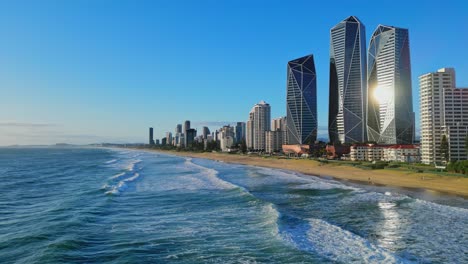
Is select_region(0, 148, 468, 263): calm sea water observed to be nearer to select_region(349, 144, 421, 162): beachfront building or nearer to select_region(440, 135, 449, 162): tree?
select_region(440, 135, 449, 162): tree

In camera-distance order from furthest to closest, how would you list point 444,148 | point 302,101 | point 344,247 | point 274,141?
point 274,141 < point 302,101 < point 444,148 < point 344,247

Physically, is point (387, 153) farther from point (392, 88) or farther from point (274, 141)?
point (274, 141)

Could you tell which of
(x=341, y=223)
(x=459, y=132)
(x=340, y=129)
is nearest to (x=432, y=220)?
(x=341, y=223)

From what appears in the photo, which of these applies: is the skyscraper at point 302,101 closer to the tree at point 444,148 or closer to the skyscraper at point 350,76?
the skyscraper at point 350,76

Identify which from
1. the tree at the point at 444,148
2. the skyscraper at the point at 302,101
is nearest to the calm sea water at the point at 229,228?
the tree at the point at 444,148

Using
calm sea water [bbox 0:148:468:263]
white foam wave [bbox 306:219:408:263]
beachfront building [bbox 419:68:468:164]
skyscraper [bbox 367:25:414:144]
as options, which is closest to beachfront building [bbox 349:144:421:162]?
beachfront building [bbox 419:68:468:164]

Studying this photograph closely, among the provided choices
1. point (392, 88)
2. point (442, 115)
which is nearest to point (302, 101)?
point (392, 88)
